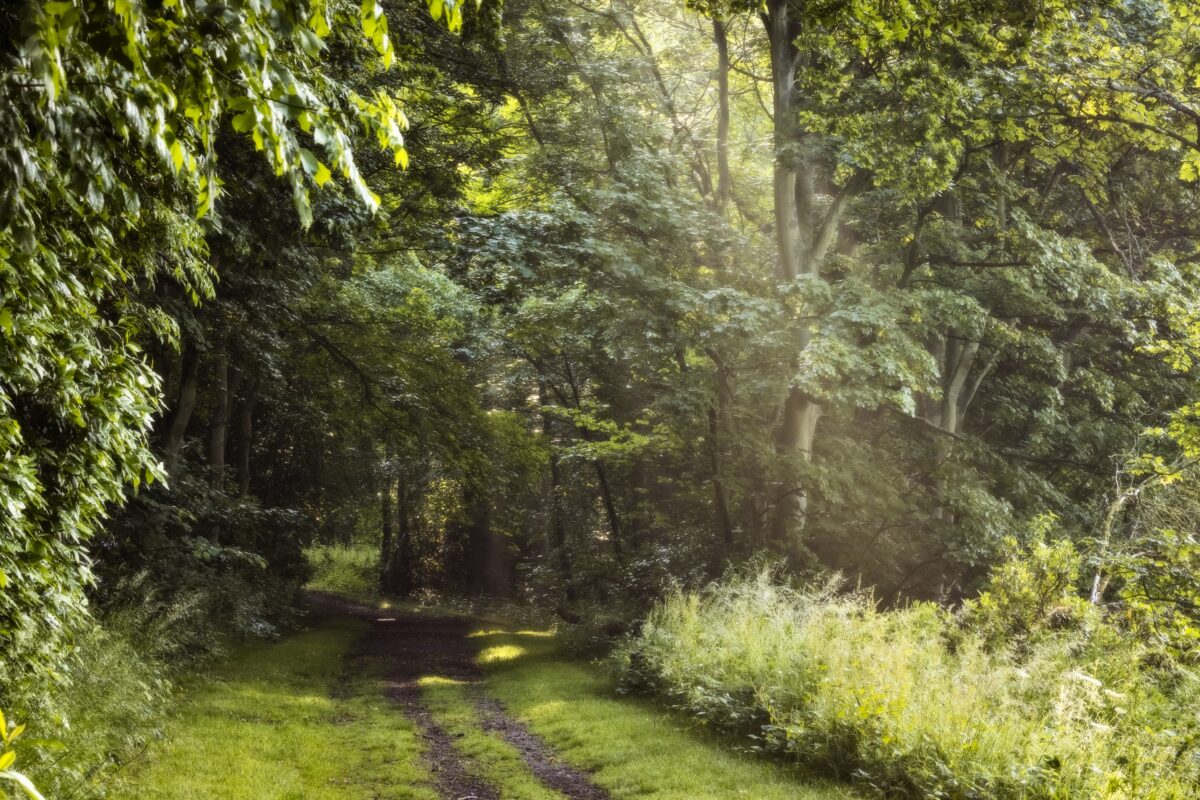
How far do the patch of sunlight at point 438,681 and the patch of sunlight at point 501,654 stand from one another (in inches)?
85.2

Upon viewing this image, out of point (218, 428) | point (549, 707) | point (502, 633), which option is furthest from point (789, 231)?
point (502, 633)

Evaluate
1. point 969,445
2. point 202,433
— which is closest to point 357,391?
point 202,433

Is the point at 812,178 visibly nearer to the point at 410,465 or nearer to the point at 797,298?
the point at 797,298

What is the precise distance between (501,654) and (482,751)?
8866 millimetres

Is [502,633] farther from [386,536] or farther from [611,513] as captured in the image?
[386,536]

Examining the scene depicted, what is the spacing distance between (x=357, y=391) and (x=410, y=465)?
939 centimetres

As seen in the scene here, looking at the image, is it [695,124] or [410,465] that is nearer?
[695,124]

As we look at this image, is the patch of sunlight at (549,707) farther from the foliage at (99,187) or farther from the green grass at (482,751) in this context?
the foliage at (99,187)

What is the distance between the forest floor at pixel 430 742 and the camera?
8031mm

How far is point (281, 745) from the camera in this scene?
31.2 ft

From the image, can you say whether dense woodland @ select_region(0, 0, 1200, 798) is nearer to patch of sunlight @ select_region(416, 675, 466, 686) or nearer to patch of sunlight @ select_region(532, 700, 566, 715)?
patch of sunlight @ select_region(532, 700, 566, 715)

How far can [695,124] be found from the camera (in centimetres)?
2208

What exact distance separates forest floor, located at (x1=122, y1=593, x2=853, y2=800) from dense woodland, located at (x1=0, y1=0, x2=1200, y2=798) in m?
0.70

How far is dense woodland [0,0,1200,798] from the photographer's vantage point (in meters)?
5.68
